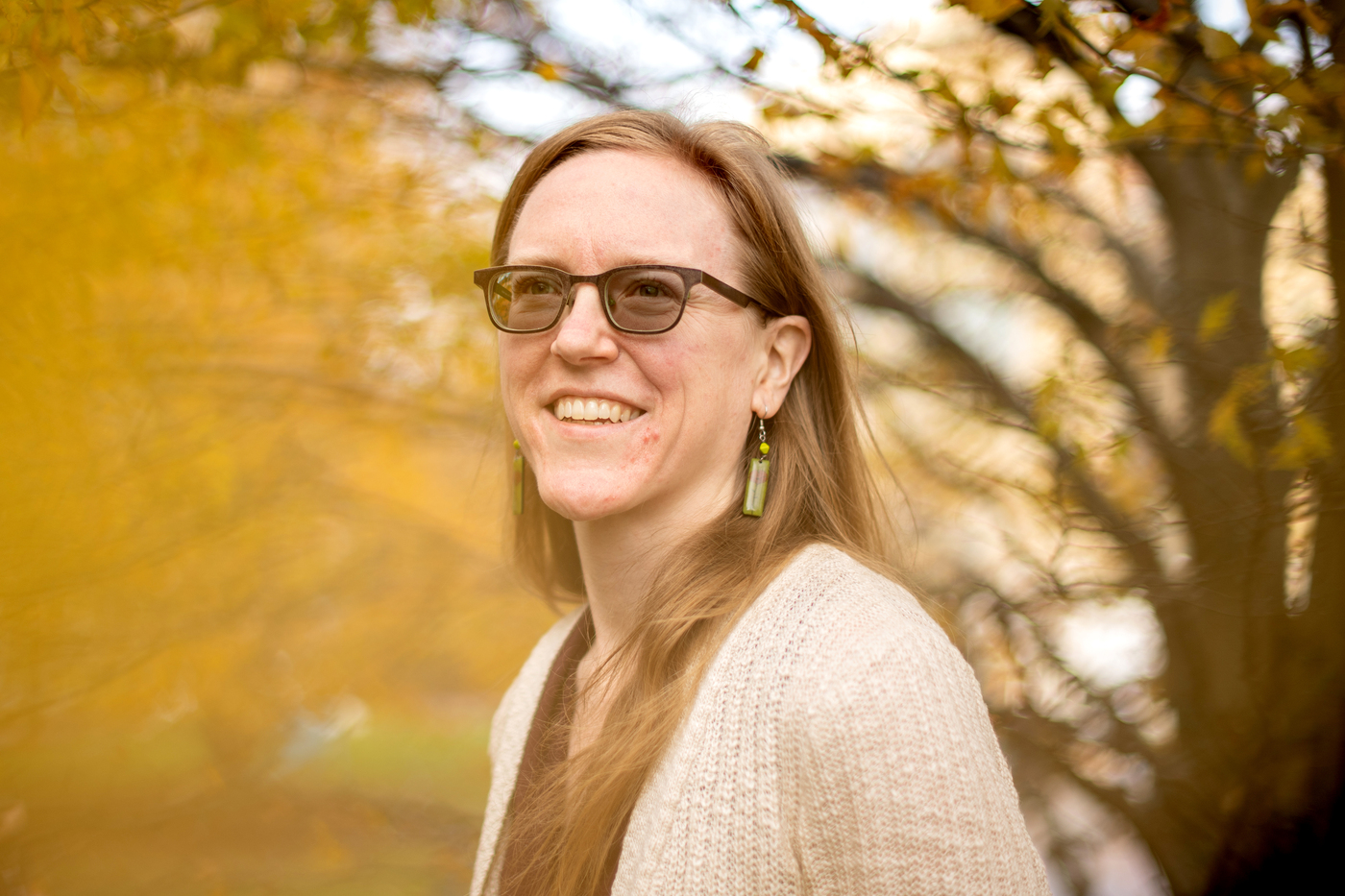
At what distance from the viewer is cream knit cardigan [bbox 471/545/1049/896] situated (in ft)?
3.77

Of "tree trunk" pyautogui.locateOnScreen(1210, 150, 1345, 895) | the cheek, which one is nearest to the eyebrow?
the cheek

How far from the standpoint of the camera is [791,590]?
4.67 ft

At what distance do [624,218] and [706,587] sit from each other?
2.33 feet

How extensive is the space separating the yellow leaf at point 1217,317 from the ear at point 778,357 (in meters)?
1.32

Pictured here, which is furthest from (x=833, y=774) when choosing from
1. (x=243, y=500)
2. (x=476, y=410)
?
(x=243, y=500)

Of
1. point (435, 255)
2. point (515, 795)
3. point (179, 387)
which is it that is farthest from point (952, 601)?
point (179, 387)

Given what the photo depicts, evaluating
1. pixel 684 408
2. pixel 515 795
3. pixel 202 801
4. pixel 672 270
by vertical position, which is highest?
pixel 672 270

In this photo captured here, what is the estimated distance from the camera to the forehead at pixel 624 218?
1.58m

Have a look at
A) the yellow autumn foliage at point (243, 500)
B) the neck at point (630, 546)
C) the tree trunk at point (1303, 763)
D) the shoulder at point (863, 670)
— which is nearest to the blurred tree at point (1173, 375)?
the tree trunk at point (1303, 763)

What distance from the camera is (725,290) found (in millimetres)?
1634

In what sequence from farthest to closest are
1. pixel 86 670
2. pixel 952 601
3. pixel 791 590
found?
pixel 86 670, pixel 952 601, pixel 791 590

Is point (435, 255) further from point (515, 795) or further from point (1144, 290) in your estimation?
point (1144, 290)

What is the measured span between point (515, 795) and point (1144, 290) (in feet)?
9.90

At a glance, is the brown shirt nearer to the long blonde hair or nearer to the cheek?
the long blonde hair
